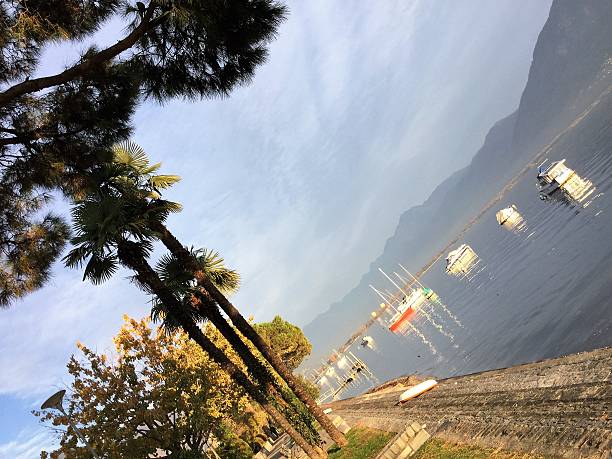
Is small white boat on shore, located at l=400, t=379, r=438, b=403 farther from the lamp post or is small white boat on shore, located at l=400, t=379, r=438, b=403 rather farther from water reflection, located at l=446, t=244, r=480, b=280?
water reflection, located at l=446, t=244, r=480, b=280

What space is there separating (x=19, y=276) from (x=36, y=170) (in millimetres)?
2443

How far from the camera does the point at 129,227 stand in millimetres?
13375

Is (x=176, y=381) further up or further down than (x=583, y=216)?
further up

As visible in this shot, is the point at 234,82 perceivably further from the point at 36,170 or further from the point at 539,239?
the point at 539,239

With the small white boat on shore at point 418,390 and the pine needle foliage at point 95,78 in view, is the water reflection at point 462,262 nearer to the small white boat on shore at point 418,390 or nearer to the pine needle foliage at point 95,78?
the small white boat on shore at point 418,390

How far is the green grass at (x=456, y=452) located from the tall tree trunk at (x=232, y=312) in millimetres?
5736

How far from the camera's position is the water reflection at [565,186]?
57.7 metres

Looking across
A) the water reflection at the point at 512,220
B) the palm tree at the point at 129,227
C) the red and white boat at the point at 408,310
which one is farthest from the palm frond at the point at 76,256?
the red and white boat at the point at 408,310

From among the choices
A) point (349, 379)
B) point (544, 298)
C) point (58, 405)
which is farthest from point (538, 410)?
point (349, 379)

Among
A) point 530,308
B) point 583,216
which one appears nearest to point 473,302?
point 583,216

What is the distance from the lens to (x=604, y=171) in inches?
2313

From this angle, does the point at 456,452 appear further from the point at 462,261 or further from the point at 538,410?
the point at 462,261

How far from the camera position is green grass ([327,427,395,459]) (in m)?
15.4

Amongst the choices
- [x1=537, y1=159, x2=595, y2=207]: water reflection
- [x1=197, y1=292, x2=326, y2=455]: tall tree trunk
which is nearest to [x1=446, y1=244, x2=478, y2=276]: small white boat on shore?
[x1=537, y1=159, x2=595, y2=207]: water reflection
